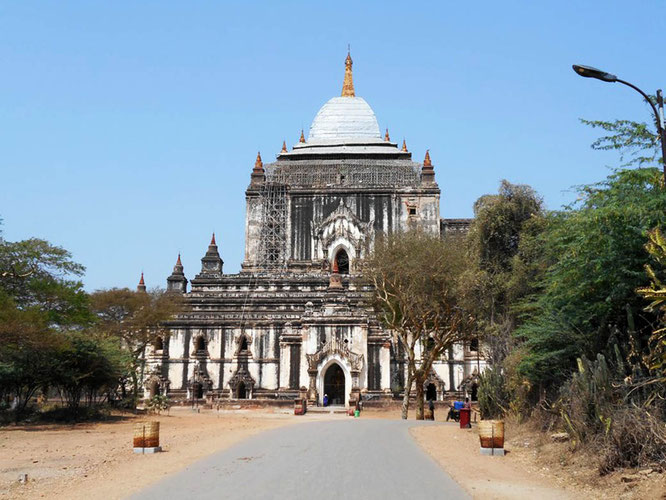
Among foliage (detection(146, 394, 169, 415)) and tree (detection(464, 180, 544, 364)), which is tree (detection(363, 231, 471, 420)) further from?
foliage (detection(146, 394, 169, 415))

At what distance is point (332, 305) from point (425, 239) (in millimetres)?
8682

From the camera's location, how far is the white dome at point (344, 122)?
211ft

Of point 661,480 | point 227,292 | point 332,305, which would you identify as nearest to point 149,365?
point 227,292

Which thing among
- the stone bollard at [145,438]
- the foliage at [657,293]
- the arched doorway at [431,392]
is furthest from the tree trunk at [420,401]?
the foliage at [657,293]

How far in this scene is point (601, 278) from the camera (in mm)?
17141

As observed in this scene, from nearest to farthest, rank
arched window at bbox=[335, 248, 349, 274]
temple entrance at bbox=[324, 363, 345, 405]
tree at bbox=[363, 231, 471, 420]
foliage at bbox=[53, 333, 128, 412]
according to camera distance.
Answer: foliage at bbox=[53, 333, 128, 412]
tree at bbox=[363, 231, 471, 420]
temple entrance at bbox=[324, 363, 345, 405]
arched window at bbox=[335, 248, 349, 274]

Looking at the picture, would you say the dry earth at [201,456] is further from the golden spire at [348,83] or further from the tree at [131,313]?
the golden spire at [348,83]

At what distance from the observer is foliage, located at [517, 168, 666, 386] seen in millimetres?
16781

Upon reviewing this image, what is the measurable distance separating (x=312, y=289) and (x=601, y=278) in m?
36.4

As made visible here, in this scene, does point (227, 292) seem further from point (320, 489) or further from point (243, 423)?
point (320, 489)

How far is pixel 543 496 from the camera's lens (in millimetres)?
12992

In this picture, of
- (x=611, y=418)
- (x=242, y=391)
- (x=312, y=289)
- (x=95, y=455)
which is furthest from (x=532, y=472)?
(x=312, y=289)

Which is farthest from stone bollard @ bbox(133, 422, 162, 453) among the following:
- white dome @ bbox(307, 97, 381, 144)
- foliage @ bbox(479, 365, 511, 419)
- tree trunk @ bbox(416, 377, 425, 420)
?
white dome @ bbox(307, 97, 381, 144)

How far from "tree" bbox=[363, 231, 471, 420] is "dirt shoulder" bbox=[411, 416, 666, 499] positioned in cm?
1315
